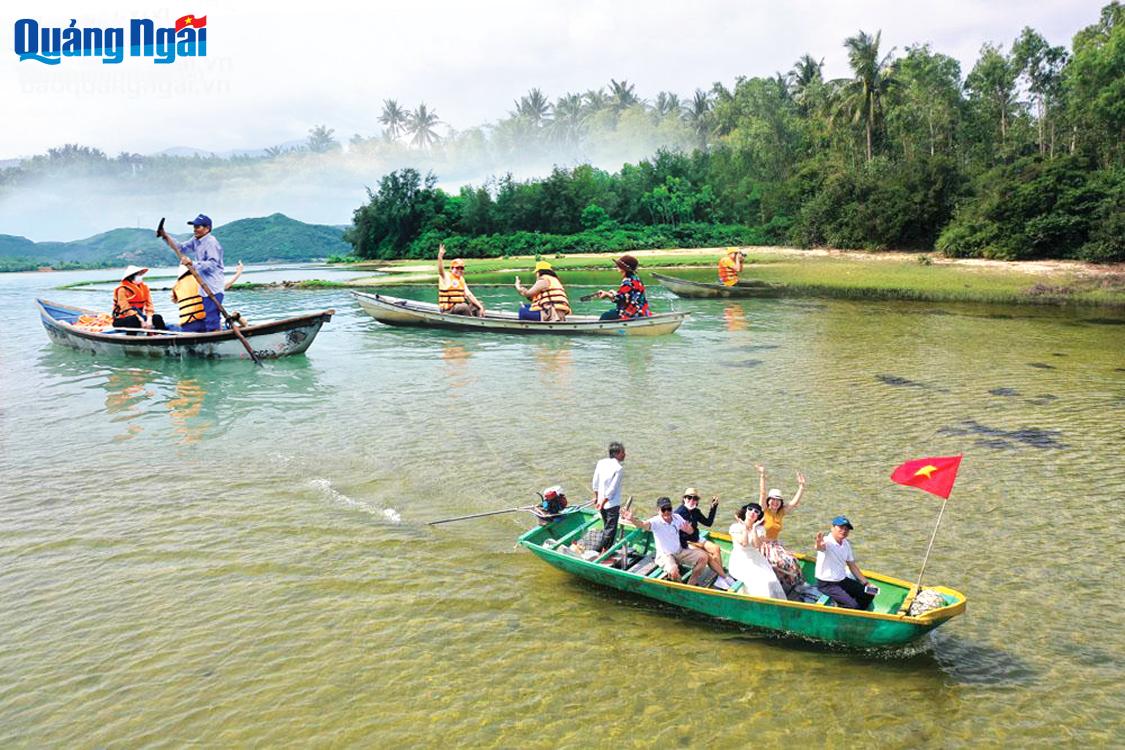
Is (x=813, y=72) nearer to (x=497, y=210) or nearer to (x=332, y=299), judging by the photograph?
(x=497, y=210)

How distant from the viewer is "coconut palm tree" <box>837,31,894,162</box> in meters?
62.7

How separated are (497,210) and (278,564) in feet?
238

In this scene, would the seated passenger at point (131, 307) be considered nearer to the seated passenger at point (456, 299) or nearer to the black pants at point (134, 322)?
the black pants at point (134, 322)

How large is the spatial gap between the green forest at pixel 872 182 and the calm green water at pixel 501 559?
26.1 m

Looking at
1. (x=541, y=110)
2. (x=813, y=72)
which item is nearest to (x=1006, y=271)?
(x=813, y=72)

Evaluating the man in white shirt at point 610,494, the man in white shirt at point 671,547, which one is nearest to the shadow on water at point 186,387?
the man in white shirt at point 610,494

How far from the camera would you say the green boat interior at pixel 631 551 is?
8914mm

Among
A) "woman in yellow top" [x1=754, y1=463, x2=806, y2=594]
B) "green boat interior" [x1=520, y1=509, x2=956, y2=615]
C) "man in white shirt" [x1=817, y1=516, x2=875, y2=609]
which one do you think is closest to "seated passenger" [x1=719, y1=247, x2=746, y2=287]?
"green boat interior" [x1=520, y1=509, x2=956, y2=615]

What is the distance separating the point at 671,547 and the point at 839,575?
1.98m

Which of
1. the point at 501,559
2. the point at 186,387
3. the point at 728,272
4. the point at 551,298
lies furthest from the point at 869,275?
the point at 501,559

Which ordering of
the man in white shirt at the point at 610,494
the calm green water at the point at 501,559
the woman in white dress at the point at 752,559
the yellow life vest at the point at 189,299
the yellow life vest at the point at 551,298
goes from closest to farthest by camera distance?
the calm green water at the point at 501,559 < the woman in white dress at the point at 752,559 < the man in white shirt at the point at 610,494 < the yellow life vest at the point at 189,299 < the yellow life vest at the point at 551,298

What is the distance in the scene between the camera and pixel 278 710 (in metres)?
7.72

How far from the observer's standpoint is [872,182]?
56500mm

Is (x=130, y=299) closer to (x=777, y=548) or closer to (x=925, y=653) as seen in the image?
(x=777, y=548)
